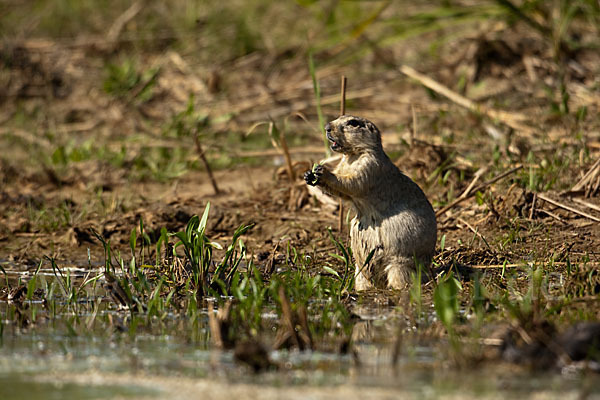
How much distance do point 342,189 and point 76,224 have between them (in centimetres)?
268

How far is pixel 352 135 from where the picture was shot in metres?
5.14

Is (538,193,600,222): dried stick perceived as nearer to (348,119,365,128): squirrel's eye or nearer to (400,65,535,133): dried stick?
(348,119,365,128): squirrel's eye

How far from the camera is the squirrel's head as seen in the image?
5148mm

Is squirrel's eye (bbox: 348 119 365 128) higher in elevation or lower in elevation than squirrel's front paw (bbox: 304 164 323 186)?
higher

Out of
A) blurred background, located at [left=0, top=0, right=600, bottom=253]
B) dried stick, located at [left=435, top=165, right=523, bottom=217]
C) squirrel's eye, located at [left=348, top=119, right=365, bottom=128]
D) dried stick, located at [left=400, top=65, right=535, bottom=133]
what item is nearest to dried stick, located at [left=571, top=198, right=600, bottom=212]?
blurred background, located at [left=0, top=0, right=600, bottom=253]

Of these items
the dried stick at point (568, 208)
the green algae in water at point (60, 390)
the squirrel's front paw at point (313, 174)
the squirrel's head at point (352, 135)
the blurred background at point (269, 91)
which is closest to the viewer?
the green algae in water at point (60, 390)

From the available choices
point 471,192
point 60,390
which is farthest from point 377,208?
point 60,390

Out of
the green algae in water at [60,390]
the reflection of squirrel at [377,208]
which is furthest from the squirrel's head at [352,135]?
the green algae in water at [60,390]

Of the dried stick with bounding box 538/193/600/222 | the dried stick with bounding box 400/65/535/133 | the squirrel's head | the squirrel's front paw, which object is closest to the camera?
the squirrel's front paw

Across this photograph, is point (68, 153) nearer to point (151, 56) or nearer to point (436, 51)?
point (151, 56)

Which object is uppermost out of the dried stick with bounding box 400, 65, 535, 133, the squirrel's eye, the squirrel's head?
the dried stick with bounding box 400, 65, 535, 133

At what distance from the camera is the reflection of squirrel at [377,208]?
16.5ft

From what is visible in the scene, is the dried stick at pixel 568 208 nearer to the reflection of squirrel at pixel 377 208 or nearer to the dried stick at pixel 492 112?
the reflection of squirrel at pixel 377 208

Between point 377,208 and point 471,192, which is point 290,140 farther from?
point 377,208
